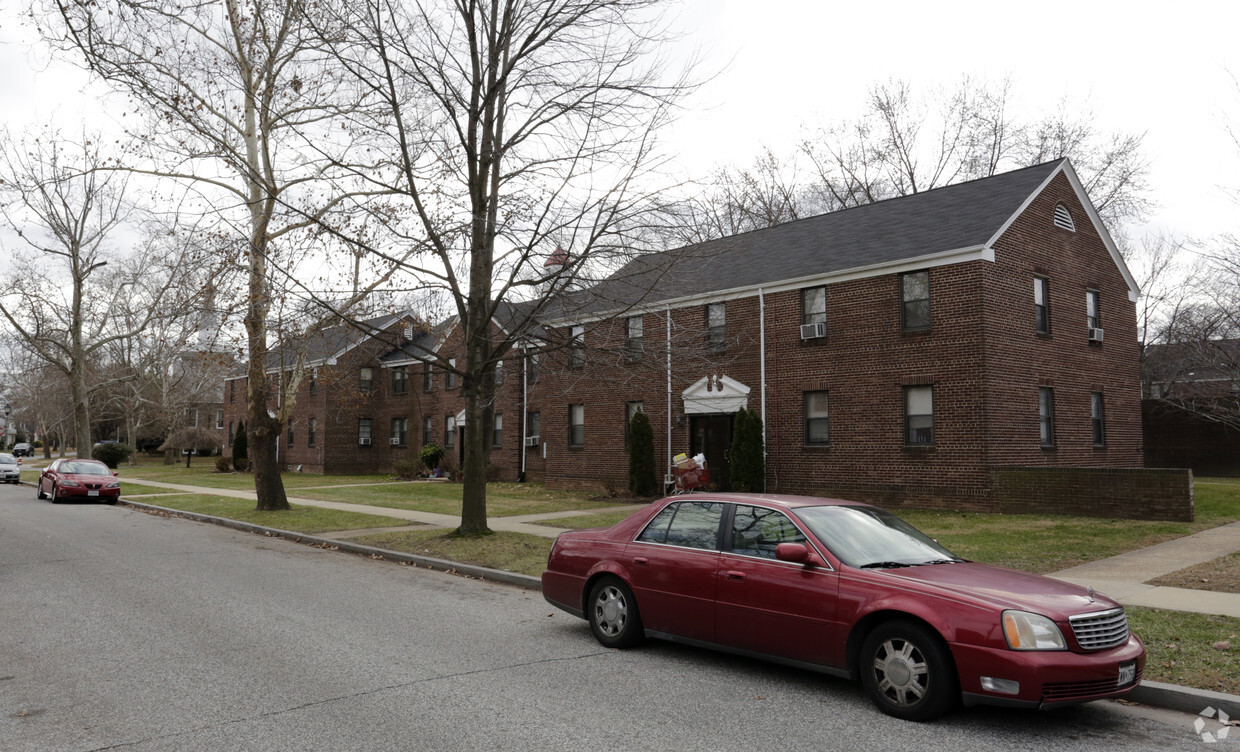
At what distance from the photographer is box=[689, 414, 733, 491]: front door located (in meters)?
23.7

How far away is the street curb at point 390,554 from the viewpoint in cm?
1105

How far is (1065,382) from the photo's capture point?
2112 cm

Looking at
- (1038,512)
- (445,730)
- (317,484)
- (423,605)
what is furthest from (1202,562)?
(317,484)

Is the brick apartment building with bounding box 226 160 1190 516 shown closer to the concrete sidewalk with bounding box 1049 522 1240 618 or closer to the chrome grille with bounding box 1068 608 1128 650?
the concrete sidewalk with bounding box 1049 522 1240 618

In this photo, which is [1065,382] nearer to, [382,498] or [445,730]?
[382,498]

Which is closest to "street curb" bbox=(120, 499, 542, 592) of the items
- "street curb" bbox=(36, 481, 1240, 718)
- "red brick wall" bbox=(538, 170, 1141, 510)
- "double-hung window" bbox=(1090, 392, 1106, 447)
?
"street curb" bbox=(36, 481, 1240, 718)

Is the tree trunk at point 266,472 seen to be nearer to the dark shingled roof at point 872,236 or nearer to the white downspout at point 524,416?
the dark shingled roof at point 872,236

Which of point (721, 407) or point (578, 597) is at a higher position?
point (721, 407)

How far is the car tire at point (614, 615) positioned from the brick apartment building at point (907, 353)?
278 inches

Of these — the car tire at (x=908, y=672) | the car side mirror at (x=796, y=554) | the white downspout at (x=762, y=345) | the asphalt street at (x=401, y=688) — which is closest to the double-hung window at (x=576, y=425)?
the white downspout at (x=762, y=345)

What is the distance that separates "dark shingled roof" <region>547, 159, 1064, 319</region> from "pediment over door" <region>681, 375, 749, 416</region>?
100 inches

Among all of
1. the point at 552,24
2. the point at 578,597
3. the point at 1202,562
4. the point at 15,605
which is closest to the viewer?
the point at 578,597

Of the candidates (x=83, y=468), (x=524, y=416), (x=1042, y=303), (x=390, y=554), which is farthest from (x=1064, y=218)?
(x=83, y=468)

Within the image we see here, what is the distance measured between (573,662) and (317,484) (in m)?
28.1
